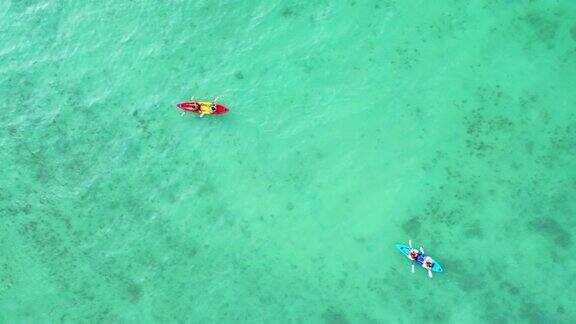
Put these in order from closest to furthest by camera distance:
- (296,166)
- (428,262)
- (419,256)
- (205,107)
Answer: (428,262) → (419,256) → (296,166) → (205,107)

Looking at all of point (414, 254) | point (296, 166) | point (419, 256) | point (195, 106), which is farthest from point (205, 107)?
point (419, 256)

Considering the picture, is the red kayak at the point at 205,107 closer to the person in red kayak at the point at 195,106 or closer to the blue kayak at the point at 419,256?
the person in red kayak at the point at 195,106

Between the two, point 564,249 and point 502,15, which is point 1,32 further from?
point 564,249

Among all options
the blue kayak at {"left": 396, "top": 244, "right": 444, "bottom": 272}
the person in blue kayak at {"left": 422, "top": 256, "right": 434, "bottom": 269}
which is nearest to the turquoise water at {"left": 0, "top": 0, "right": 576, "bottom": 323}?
the blue kayak at {"left": 396, "top": 244, "right": 444, "bottom": 272}

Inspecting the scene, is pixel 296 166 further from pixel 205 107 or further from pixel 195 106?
pixel 195 106

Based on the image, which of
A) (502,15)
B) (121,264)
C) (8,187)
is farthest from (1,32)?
(502,15)

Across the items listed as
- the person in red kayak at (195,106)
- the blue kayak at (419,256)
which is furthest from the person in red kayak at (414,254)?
the person in red kayak at (195,106)
